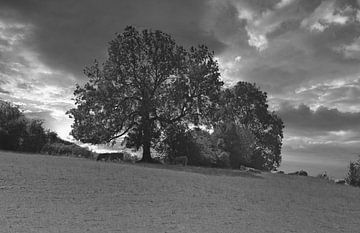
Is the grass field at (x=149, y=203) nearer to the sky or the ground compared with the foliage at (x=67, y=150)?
nearer to the ground

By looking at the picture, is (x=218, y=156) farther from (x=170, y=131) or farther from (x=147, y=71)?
(x=147, y=71)

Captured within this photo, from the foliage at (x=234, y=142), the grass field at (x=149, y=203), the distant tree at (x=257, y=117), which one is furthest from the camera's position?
the distant tree at (x=257, y=117)

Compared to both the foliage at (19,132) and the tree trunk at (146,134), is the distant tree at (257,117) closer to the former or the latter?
the tree trunk at (146,134)

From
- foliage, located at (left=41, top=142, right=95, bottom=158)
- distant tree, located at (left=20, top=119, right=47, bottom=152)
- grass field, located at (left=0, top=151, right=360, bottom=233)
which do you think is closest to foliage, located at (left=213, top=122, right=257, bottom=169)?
foliage, located at (left=41, top=142, right=95, bottom=158)

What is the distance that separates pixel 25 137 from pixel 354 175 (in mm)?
23289

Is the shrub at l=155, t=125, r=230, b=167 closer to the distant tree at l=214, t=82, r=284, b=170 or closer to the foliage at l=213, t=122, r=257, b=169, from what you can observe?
the foliage at l=213, t=122, r=257, b=169

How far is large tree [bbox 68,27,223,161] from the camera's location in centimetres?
Answer: 3191

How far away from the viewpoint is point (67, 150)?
32375 millimetres

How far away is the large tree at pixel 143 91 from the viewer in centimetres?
3191

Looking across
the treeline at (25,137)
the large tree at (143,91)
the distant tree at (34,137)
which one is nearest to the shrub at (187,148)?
the large tree at (143,91)

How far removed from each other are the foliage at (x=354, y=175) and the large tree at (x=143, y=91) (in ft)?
35.2

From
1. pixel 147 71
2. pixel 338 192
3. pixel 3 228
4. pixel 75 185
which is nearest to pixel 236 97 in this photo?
pixel 147 71

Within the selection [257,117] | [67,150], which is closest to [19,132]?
[67,150]

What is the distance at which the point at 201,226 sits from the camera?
37.6ft
